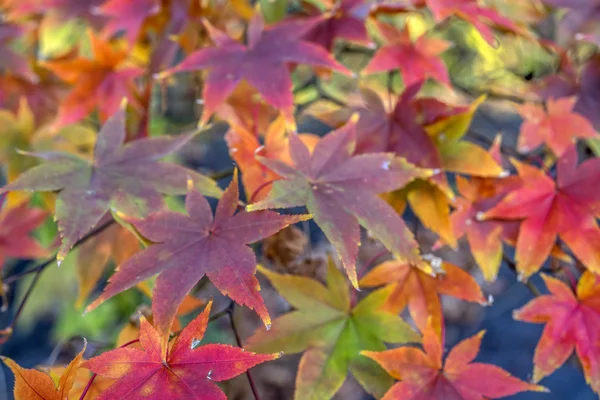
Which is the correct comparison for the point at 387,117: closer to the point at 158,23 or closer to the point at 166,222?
the point at 166,222

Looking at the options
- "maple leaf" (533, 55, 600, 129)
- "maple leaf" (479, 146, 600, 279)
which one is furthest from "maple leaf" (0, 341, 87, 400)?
"maple leaf" (533, 55, 600, 129)

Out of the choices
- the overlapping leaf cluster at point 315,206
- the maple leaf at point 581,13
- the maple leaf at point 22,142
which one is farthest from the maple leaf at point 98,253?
the maple leaf at point 581,13

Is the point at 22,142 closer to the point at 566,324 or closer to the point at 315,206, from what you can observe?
the point at 315,206

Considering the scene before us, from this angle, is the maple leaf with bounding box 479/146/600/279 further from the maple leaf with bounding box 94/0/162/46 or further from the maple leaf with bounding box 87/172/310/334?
the maple leaf with bounding box 94/0/162/46

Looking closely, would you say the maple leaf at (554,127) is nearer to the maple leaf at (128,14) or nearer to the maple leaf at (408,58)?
the maple leaf at (408,58)

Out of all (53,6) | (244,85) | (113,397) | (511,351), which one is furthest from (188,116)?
(113,397)

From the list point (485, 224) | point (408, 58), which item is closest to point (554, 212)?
point (485, 224)
